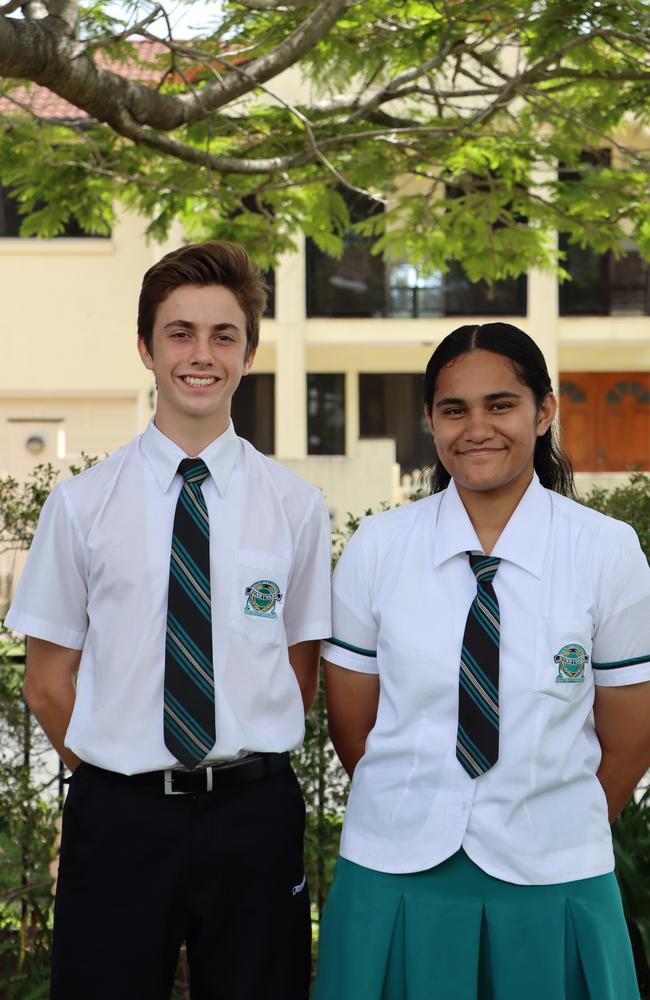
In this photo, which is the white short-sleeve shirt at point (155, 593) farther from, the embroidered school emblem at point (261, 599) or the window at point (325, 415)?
the window at point (325, 415)

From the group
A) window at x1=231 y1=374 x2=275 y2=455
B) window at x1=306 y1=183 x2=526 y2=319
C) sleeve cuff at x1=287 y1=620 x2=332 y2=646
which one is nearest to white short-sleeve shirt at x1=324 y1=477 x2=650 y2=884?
sleeve cuff at x1=287 y1=620 x2=332 y2=646

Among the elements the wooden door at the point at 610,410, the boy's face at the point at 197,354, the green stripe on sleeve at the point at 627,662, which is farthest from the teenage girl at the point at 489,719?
the wooden door at the point at 610,410

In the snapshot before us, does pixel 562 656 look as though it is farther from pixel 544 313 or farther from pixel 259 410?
pixel 259 410

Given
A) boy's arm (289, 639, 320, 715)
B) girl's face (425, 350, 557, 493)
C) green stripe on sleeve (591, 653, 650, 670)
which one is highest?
girl's face (425, 350, 557, 493)

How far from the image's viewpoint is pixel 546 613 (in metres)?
2.57

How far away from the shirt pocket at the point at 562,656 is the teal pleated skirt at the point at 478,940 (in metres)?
0.39

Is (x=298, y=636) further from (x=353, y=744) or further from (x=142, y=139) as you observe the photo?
(x=142, y=139)

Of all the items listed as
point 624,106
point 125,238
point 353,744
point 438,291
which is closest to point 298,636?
point 353,744

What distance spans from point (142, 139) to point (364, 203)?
12.7m

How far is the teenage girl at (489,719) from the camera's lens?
2.48 metres

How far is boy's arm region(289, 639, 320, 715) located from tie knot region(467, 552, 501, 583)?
53cm

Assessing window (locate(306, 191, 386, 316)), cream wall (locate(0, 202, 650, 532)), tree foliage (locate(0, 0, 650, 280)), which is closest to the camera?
tree foliage (locate(0, 0, 650, 280))

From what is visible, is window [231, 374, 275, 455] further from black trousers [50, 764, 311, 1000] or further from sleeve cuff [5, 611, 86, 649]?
black trousers [50, 764, 311, 1000]

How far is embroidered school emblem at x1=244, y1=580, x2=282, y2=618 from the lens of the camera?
280 cm
